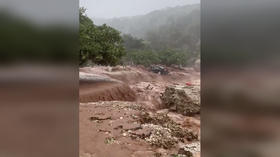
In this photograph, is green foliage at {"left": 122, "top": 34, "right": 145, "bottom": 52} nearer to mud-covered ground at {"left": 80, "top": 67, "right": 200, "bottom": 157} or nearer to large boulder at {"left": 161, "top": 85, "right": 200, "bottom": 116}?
mud-covered ground at {"left": 80, "top": 67, "right": 200, "bottom": 157}

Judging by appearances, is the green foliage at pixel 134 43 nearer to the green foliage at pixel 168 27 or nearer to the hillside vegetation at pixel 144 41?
the hillside vegetation at pixel 144 41

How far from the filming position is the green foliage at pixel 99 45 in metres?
6.08

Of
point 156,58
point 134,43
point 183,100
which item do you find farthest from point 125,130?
point 134,43

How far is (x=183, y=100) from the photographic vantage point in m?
6.70

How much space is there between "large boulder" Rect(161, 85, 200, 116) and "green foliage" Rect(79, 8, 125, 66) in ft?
7.48

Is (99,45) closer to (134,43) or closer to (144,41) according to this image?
(134,43)

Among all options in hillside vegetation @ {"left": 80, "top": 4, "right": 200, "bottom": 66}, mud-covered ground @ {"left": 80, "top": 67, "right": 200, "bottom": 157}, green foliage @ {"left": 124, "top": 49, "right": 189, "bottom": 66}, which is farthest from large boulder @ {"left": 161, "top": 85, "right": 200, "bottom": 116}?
green foliage @ {"left": 124, "top": 49, "right": 189, "bottom": 66}

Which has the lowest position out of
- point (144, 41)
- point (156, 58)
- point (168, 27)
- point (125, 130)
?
point (125, 130)

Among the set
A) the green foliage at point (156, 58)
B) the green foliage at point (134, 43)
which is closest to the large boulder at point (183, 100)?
the green foliage at point (156, 58)

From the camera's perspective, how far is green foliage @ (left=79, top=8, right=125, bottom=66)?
608cm

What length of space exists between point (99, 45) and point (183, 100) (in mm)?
3286

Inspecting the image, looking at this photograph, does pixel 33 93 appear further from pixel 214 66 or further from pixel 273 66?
pixel 273 66

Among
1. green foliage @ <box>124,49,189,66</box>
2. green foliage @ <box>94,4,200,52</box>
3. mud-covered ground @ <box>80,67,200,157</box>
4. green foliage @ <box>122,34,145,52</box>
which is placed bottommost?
mud-covered ground @ <box>80,67,200,157</box>

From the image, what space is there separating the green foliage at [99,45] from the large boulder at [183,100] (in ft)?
7.48
